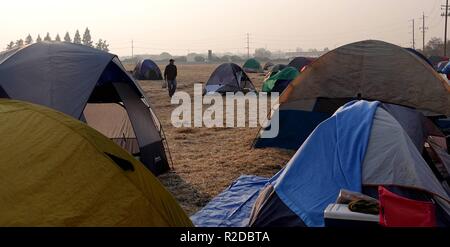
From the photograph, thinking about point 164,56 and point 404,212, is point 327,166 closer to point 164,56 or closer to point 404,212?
point 404,212

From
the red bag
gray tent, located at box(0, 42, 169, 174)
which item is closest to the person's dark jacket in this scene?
gray tent, located at box(0, 42, 169, 174)

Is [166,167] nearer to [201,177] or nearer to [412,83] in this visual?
[201,177]

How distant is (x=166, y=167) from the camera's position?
8.88 meters

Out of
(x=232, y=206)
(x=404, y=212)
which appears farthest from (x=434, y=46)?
(x=404, y=212)

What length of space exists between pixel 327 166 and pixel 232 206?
73.5 inches

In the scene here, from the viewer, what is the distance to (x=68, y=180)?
11.6 ft

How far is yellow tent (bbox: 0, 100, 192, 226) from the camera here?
10.9ft

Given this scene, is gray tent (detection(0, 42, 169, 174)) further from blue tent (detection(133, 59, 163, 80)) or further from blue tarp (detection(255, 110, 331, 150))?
blue tent (detection(133, 59, 163, 80))

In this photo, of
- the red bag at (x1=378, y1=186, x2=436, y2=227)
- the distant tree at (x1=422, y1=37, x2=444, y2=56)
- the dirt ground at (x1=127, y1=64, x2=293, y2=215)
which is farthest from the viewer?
the distant tree at (x1=422, y1=37, x2=444, y2=56)

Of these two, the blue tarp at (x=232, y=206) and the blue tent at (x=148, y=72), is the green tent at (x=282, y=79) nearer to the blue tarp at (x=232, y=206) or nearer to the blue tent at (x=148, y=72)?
the blue tarp at (x=232, y=206)

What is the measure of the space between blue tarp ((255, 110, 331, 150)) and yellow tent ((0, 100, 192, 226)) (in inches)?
236

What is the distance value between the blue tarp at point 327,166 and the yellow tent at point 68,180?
62.0 inches

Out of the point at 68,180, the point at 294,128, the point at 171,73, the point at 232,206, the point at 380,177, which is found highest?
the point at 171,73

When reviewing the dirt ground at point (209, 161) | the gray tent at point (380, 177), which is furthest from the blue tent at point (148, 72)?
the gray tent at point (380, 177)
